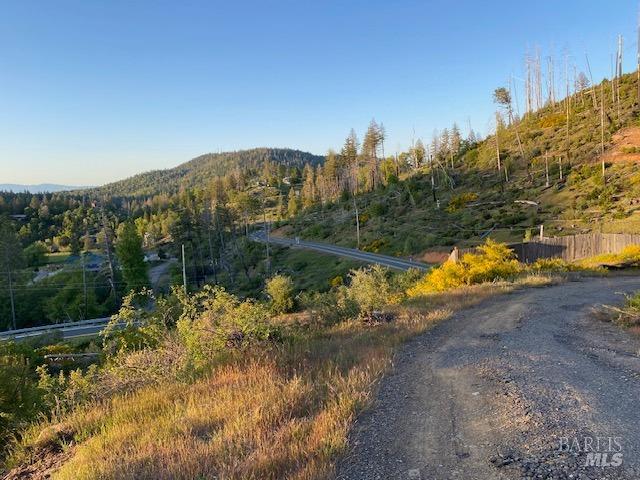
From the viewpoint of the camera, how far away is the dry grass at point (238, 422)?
354cm

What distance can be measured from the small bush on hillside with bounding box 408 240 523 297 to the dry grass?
11.2 metres

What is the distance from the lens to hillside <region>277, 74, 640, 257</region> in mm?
41688

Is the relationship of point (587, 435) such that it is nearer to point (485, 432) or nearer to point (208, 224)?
point (485, 432)

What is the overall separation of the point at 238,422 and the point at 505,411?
300 cm

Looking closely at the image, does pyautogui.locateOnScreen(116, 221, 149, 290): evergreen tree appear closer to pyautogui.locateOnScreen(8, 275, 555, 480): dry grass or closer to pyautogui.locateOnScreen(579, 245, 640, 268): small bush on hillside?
pyautogui.locateOnScreen(579, 245, 640, 268): small bush on hillside

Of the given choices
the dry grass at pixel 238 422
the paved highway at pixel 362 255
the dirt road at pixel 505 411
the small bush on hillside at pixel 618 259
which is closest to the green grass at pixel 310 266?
the paved highway at pixel 362 255

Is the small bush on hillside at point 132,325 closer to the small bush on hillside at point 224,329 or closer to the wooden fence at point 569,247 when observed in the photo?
the small bush on hillside at point 224,329

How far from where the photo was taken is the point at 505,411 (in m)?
4.45

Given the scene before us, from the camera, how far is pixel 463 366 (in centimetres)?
623

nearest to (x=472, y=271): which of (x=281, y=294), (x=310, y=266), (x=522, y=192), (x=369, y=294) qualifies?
(x=369, y=294)

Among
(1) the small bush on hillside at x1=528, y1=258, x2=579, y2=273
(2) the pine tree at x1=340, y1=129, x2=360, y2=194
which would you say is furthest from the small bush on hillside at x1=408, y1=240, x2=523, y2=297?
(2) the pine tree at x1=340, y1=129, x2=360, y2=194

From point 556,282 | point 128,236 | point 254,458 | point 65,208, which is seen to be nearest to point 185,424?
point 254,458

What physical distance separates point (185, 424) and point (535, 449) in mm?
3653

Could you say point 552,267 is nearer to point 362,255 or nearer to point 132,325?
point 132,325
